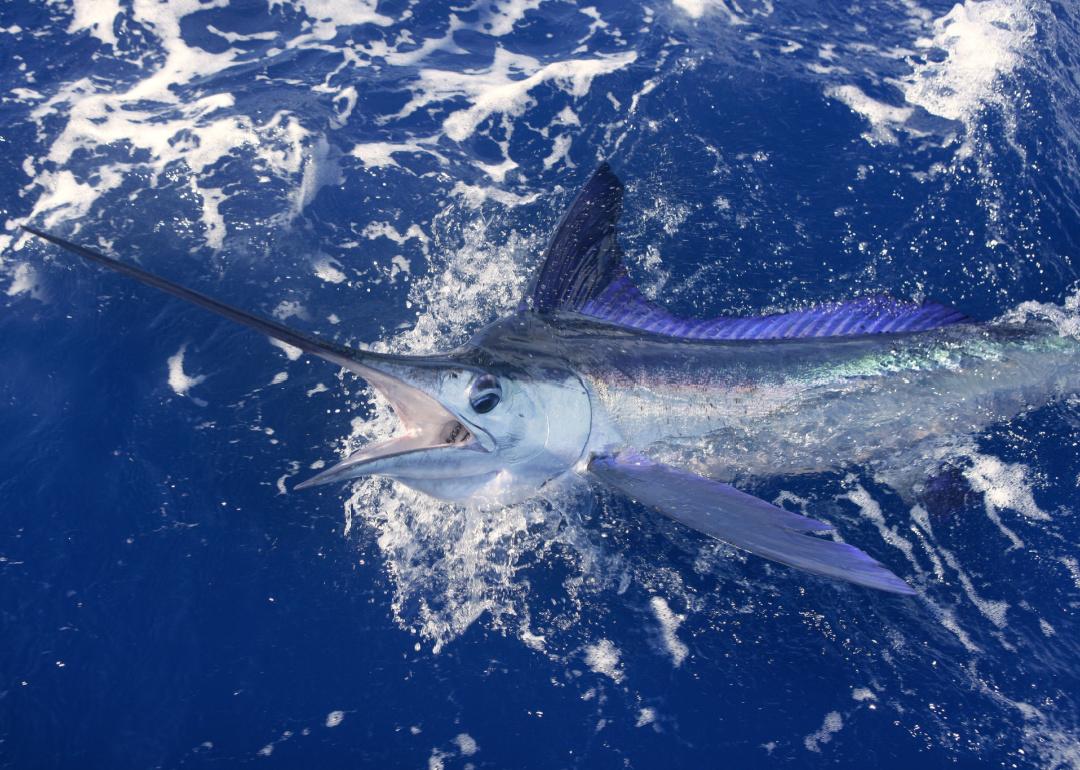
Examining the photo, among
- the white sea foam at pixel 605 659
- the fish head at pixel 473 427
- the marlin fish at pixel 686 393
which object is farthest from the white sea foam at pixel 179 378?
the white sea foam at pixel 605 659

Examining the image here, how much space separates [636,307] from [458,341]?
3.69 ft

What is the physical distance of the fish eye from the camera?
10.3ft

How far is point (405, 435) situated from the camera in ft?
10.7

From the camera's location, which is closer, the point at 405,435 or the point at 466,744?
the point at 405,435

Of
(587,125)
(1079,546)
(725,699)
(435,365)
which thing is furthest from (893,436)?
(587,125)

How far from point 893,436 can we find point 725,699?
1509 mm

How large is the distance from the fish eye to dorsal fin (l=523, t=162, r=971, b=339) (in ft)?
2.94

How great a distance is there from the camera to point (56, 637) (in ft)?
12.6

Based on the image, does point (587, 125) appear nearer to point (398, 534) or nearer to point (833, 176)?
point (833, 176)

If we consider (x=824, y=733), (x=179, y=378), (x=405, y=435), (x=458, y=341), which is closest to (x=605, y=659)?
(x=824, y=733)

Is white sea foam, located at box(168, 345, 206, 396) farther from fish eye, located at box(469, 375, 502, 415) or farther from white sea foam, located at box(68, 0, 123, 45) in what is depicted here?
white sea foam, located at box(68, 0, 123, 45)

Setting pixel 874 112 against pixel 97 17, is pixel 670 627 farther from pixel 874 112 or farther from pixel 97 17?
pixel 97 17

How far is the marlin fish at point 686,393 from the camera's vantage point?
3.11 metres

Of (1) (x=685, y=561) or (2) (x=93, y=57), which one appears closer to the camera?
(1) (x=685, y=561)
